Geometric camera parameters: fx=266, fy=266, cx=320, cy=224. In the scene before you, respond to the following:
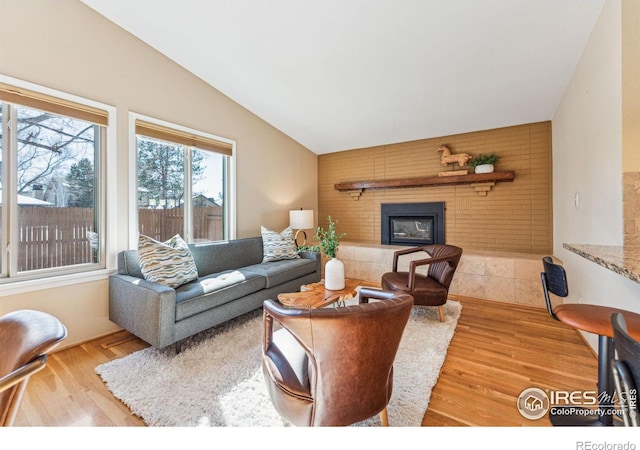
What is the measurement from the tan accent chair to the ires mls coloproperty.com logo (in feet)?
7.31

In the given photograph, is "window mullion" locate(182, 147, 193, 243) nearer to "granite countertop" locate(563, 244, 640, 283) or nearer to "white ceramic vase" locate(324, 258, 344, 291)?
"white ceramic vase" locate(324, 258, 344, 291)

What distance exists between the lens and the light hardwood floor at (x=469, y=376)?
1496 mm

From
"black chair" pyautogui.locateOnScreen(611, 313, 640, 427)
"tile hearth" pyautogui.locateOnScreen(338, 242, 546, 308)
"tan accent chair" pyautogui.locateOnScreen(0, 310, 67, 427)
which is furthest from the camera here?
"tile hearth" pyautogui.locateOnScreen(338, 242, 546, 308)

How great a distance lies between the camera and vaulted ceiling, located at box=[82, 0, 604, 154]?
214cm

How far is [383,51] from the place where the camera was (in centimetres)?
258

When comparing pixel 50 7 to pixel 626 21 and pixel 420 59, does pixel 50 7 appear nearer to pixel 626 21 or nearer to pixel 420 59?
pixel 420 59

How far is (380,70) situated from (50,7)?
9.74 ft

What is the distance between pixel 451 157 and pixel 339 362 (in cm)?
388

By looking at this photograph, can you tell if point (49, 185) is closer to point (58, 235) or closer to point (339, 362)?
point (58, 235)

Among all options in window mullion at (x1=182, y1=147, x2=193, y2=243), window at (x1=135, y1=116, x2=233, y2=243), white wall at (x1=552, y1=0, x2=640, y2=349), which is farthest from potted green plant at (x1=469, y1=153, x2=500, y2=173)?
window mullion at (x1=182, y1=147, x2=193, y2=243)

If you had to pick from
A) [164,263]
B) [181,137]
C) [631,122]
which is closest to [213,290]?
[164,263]

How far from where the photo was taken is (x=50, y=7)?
7.29 ft

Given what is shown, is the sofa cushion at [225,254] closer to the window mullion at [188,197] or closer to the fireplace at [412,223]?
the window mullion at [188,197]
